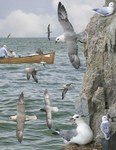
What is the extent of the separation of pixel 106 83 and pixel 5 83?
2125 centimetres

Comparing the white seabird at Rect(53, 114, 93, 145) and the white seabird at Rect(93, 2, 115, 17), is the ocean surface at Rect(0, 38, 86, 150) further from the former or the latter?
the white seabird at Rect(93, 2, 115, 17)

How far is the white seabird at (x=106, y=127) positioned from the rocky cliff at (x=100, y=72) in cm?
46

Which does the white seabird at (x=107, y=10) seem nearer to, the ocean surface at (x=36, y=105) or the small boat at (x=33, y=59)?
the ocean surface at (x=36, y=105)

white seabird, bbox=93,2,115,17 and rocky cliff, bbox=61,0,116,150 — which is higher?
white seabird, bbox=93,2,115,17

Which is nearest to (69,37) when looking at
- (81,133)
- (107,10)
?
(107,10)

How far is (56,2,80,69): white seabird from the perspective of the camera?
11.2 metres

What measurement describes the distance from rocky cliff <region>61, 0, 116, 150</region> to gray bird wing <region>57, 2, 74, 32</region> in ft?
3.41

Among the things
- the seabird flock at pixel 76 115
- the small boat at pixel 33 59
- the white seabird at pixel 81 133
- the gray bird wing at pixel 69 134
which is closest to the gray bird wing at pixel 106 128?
the seabird flock at pixel 76 115

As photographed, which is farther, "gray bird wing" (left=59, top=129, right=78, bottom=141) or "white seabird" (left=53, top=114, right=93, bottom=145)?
"gray bird wing" (left=59, top=129, right=78, bottom=141)

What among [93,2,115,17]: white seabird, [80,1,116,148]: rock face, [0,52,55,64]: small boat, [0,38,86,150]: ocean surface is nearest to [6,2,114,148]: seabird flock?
[93,2,115,17]: white seabird

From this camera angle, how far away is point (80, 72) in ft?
131

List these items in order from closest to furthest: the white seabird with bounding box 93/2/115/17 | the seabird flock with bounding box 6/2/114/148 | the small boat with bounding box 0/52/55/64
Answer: the seabird flock with bounding box 6/2/114/148
the white seabird with bounding box 93/2/115/17
the small boat with bounding box 0/52/55/64

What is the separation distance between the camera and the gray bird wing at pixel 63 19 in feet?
37.7

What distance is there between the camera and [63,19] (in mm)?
11812
